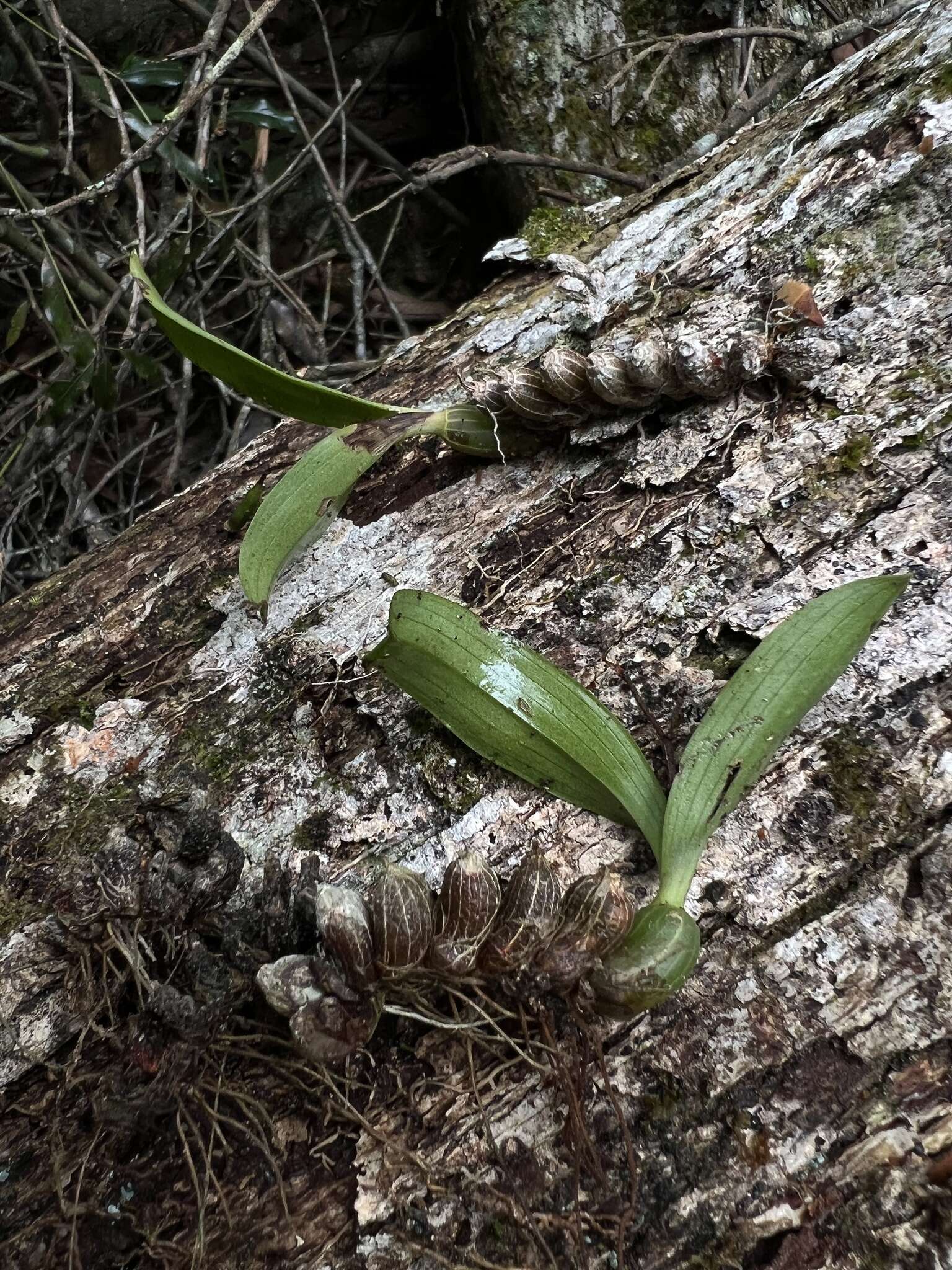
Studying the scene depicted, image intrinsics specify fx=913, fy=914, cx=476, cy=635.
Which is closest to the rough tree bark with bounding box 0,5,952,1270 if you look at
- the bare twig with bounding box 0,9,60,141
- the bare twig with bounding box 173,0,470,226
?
the bare twig with bounding box 173,0,470,226

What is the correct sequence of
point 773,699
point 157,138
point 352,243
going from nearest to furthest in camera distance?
1. point 773,699
2. point 157,138
3. point 352,243

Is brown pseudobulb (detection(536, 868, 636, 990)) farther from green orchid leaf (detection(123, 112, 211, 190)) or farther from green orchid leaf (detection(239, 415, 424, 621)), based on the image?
green orchid leaf (detection(123, 112, 211, 190))

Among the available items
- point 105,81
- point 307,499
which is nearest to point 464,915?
point 307,499

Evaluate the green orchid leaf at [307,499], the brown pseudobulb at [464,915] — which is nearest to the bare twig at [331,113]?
the green orchid leaf at [307,499]

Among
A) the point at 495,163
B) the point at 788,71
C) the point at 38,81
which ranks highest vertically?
the point at 38,81

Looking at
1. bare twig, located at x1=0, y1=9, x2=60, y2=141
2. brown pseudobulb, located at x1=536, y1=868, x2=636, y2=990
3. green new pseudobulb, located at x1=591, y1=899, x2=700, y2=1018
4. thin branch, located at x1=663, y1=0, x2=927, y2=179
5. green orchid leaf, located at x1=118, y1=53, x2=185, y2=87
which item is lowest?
green new pseudobulb, located at x1=591, y1=899, x2=700, y2=1018

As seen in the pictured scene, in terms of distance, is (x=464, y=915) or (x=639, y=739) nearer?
(x=464, y=915)

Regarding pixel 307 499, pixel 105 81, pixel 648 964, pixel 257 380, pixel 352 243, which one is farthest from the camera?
pixel 352 243

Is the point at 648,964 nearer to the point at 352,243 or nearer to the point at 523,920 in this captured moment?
the point at 523,920
